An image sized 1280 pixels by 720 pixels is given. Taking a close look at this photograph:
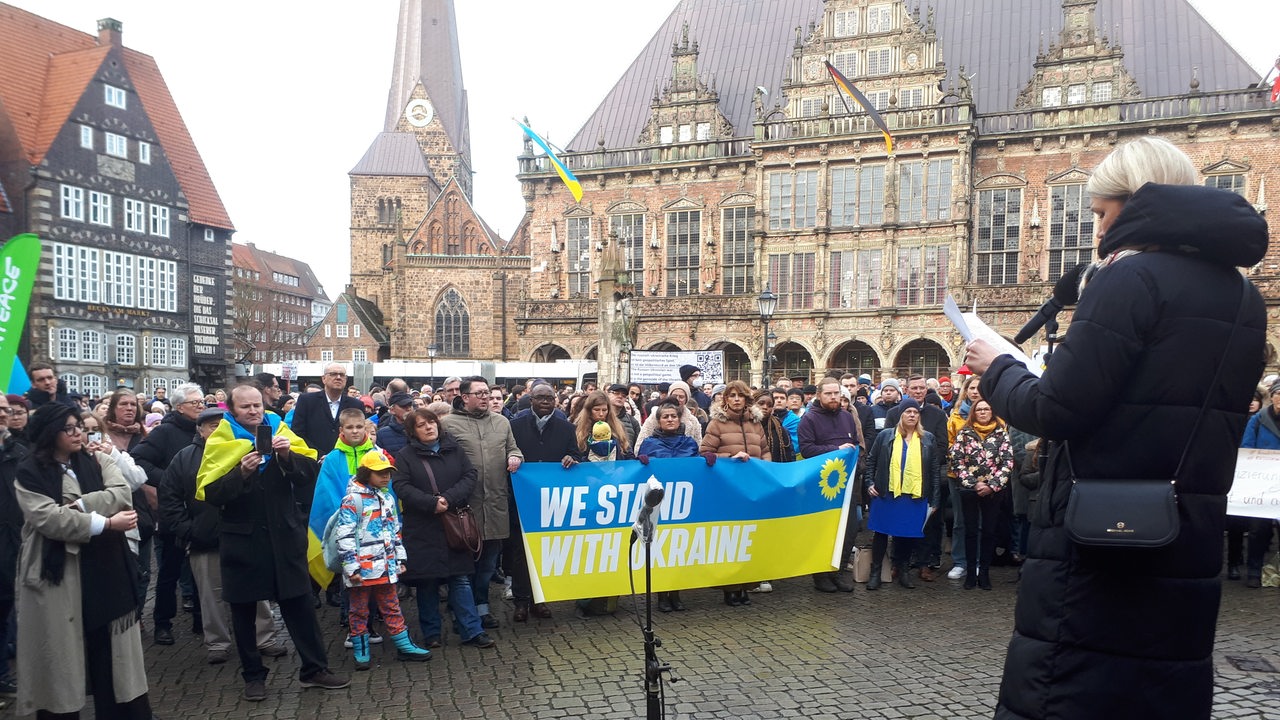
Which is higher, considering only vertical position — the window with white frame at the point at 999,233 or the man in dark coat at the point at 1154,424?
the window with white frame at the point at 999,233

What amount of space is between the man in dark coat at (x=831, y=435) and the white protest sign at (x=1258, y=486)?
11.6 ft

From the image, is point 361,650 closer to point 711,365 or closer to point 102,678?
point 102,678

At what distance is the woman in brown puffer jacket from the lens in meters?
8.08

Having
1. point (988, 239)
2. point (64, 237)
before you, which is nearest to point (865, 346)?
point (988, 239)

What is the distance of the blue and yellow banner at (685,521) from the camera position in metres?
7.32

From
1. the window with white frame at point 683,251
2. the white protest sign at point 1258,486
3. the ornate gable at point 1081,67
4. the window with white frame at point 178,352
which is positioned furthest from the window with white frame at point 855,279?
the white protest sign at point 1258,486

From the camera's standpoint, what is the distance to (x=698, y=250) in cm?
3881

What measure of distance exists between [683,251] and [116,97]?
22587 millimetres

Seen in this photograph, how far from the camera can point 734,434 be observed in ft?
26.8

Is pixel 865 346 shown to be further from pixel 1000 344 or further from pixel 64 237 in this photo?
pixel 1000 344

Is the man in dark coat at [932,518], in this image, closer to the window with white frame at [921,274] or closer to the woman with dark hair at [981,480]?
the woman with dark hair at [981,480]

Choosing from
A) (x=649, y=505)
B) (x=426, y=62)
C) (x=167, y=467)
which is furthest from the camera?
(x=426, y=62)

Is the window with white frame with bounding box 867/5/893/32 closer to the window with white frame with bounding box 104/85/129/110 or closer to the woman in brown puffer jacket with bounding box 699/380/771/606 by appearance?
the window with white frame with bounding box 104/85/129/110

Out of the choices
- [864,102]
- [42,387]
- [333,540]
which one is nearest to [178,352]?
[864,102]
